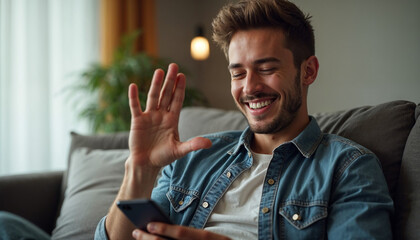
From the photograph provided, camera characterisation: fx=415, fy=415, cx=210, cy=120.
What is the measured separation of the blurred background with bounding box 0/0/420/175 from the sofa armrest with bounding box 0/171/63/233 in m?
0.96

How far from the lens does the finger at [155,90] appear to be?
106 centimetres

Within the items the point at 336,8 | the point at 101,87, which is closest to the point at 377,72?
the point at 336,8

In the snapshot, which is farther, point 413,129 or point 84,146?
point 84,146

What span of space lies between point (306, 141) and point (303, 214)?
0.72ft

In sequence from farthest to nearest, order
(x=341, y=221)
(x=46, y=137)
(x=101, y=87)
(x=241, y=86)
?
(x=46, y=137) → (x=101, y=87) → (x=241, y=86) → (x=341, y=221)

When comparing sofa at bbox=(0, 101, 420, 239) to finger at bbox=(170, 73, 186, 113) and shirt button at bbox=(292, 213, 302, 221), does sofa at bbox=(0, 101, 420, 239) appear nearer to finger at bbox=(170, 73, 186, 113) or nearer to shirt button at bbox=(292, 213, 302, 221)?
shirt button at bbox=(292, 213, 302, 221)

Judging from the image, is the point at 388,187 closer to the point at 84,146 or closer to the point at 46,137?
the point at 84,146

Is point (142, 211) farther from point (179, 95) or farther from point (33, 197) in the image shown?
point (33, 197)

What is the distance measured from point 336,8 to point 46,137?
7.16 ft

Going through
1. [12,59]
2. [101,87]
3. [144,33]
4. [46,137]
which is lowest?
[46,137]

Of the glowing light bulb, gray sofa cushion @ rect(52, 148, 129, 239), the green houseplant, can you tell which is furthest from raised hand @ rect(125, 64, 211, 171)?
the glowing light bulb

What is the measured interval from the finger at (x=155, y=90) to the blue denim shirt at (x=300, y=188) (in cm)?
26

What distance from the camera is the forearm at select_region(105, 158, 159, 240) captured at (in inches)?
41.4

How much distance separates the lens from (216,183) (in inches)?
46.8
